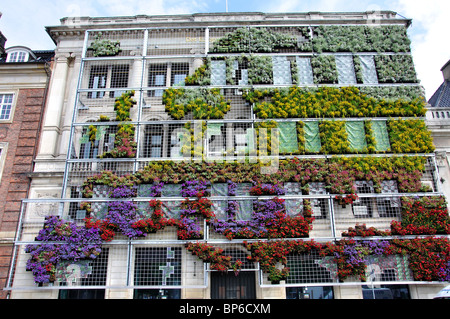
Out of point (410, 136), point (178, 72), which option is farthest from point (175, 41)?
point (410, 136)

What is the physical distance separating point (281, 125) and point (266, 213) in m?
5.44

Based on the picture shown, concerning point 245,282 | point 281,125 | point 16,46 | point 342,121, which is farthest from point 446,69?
point 16,46

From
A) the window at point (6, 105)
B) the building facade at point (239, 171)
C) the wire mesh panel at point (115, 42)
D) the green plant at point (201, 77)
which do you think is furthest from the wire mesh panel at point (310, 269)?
the window at point (6, 105)

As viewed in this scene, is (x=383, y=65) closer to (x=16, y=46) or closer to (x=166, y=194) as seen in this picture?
(x=166, y=194)

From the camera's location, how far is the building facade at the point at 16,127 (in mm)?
21203

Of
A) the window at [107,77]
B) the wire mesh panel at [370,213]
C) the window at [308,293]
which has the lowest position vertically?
the window at [308,293]

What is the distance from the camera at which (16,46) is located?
25.8m

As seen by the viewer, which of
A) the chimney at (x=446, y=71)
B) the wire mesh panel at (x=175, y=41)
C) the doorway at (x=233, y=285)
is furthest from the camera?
Result: the chimney at (x=446, y=71)

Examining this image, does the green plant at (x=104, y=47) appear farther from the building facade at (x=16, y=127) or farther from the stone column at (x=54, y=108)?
the building facade at (x=16, y=127)

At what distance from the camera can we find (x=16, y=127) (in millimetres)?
23328

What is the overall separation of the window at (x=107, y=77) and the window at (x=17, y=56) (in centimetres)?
695

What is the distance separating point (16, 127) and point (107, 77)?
712 cm

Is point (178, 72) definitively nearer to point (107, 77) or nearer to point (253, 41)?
point (107, 77)
